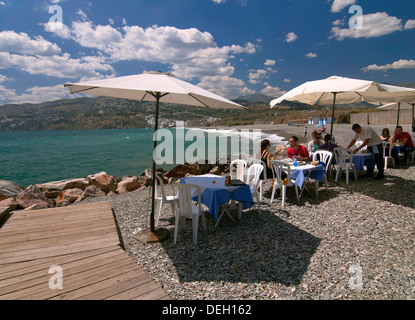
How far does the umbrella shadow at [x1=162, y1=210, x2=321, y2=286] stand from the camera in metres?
3.32

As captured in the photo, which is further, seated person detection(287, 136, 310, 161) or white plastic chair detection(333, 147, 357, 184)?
white plastic chair detection(333, 147, 357, 184)

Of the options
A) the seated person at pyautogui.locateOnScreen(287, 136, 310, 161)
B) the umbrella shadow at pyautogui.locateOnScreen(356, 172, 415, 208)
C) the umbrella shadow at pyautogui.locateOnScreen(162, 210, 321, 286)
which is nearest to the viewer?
the umbrella shadow at pyautogui.locateOnScreen(162, 210, 321, 286)

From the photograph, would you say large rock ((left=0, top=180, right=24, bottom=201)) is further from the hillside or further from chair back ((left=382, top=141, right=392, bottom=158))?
the hillside

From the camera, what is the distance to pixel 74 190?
10438 mm

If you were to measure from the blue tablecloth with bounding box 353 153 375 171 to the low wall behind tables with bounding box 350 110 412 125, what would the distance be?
2888 centimetres

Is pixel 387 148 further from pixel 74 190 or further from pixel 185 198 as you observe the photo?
pixel 74 190

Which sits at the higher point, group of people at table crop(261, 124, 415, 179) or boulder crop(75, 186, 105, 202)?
group of people at table crop(261, 124, 415, 179)

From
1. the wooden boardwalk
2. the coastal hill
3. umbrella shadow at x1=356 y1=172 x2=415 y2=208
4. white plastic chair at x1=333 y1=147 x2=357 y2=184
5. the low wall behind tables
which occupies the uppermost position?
the coastal hill

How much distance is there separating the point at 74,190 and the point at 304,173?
9.16m

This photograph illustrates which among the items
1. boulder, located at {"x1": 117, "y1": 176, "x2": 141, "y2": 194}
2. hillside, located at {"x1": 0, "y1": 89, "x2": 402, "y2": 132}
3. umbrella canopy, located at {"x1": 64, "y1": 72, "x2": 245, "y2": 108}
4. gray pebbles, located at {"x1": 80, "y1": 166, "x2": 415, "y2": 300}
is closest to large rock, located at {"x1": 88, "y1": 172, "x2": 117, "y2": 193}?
boulder, located at {"x1": 117, "y1": 176, "x2": 141, "y2": 194}

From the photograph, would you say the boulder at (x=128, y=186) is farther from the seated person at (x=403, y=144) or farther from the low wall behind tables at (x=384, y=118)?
the low wall behind tables at (x=384, y=118)

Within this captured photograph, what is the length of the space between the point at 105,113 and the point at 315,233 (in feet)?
474
